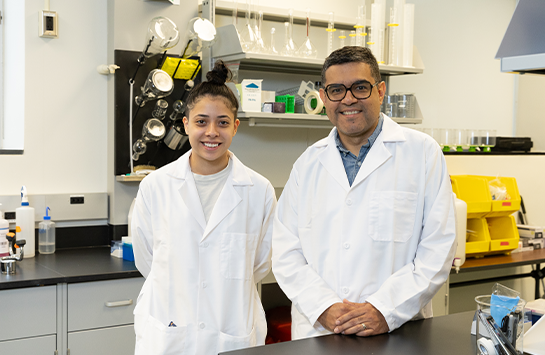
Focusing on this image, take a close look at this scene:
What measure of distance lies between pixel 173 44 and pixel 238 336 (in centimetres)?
156

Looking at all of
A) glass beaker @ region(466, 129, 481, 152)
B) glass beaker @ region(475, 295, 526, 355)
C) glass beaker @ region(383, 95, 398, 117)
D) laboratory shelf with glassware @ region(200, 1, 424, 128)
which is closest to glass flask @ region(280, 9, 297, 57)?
laboratory shelf with glassware @ region(200, 1, 424, 128)

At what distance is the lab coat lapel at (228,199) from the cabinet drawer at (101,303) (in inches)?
31.3

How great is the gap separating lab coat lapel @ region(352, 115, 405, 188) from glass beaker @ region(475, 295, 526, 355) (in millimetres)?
510

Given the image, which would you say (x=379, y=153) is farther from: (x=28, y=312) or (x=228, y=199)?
(x=28, y=312)

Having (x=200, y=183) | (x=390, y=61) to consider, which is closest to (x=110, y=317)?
(x=200, y=183)

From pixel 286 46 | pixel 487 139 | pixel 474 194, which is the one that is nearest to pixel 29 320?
pixel 286 46

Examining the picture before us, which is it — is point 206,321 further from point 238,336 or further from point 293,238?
point 293,238

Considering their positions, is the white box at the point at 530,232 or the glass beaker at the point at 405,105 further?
the white box at the point at 530,232

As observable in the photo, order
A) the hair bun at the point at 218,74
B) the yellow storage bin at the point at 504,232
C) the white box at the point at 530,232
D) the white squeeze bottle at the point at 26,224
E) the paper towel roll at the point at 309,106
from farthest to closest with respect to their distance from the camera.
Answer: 1. the white box at the point at 530,232
2. the yellow storage bin at the point at 504,232
3. the paper towel roll at the point at 309,106
4. the white squeeze bottle at the point at 26,224
5. the hair bun at the point at 218,74

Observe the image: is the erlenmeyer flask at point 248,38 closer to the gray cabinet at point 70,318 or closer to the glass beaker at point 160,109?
the glass beaker at point 160,109

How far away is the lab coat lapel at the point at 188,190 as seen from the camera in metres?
1.74

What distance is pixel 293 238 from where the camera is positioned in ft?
5.37

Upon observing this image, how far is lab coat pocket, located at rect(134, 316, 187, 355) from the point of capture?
165 cm

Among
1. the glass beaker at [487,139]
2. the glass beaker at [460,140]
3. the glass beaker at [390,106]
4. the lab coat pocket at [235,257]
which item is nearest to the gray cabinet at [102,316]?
the lab coat pocket at [235,257]
